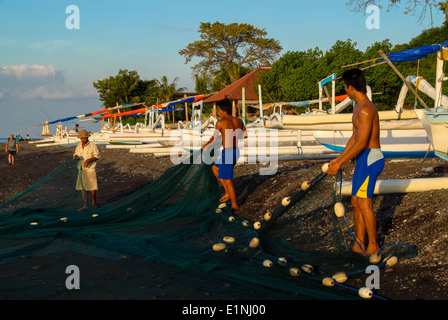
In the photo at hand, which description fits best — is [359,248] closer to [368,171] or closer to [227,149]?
[368,171]

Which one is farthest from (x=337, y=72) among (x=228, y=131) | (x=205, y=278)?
(x=205, y=278)

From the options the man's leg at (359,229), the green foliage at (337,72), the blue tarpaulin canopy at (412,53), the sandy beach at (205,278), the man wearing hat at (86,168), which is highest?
the green foliage at (337,72)

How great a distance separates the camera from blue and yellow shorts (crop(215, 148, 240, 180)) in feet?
25.3

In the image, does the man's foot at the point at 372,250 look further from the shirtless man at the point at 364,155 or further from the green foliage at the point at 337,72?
the green foliage at the point at 337,72

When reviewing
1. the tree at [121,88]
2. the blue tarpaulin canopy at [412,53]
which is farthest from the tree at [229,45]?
the blue tarpaulin canopy at [412,53]

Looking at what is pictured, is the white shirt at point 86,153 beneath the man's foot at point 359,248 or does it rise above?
above

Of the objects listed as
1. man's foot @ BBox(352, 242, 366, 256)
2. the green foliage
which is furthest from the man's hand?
the green foliage

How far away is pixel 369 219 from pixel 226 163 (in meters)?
3.46

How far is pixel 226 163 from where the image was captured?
304 inches

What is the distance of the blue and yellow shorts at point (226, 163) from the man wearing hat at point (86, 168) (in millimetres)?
2348

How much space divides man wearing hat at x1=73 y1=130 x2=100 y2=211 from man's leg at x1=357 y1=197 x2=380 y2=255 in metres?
5.00

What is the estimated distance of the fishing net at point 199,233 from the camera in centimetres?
448
